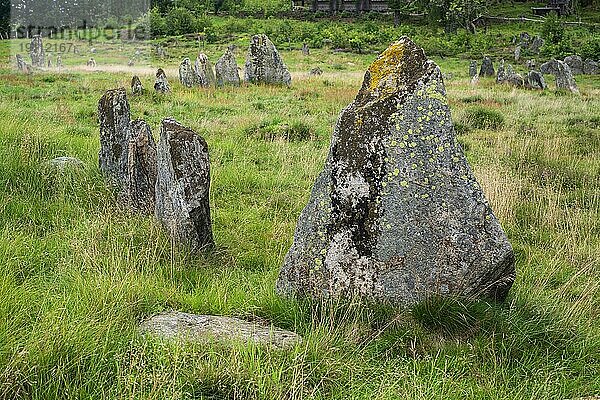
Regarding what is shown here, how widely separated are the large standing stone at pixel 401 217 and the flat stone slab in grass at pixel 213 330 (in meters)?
0.75

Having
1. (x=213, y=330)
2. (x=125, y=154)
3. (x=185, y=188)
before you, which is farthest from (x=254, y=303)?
(x=125, y=154)

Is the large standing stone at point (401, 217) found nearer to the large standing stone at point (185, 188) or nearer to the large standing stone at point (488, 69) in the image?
the large standing stone at point (185, 188)

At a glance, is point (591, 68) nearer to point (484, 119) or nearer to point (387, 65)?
point (484, 119)

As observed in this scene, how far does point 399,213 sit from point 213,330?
179cm

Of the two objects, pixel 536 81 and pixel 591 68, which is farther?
pixel 591 68

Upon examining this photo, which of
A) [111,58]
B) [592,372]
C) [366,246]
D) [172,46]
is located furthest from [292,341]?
[172,46]

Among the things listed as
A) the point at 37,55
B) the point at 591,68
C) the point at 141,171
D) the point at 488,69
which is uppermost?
the point at 37,55

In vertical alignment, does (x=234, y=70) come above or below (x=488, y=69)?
below

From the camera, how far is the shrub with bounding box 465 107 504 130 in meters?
15.1

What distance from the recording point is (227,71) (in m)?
24.0

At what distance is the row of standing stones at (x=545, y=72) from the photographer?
2392 cm

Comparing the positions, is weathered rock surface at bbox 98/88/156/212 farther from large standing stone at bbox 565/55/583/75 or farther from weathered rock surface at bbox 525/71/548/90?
large standing stone at bbox 565/55/583/75

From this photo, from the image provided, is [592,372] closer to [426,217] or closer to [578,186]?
[426,217]

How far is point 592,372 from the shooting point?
4.17 meters
